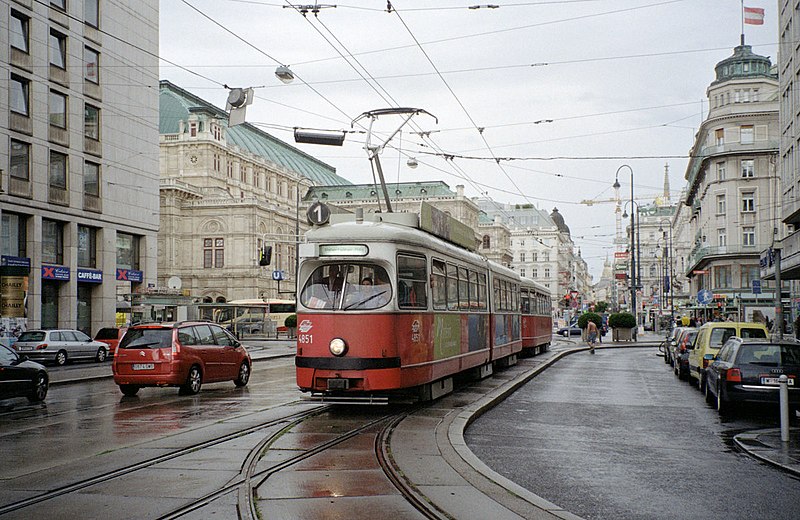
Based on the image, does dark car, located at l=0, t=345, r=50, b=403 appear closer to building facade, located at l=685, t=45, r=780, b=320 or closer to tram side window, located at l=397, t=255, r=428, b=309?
tram side window, located at l=397, t=255, r=428, b=309

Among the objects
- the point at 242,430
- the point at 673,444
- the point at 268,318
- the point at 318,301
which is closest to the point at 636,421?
the point at 673,444

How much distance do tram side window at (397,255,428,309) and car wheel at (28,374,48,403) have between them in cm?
852

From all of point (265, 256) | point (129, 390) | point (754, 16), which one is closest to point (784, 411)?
point (129, 390)

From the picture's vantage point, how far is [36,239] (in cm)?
3806

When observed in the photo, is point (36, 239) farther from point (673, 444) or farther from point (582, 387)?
point (673, 444)

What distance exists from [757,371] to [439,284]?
19.1 feet

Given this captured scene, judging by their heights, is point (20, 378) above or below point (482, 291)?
below

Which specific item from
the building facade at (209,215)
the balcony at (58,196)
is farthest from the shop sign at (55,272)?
the building facade at (209,215)

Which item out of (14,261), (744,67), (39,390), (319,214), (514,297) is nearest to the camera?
(319,214)

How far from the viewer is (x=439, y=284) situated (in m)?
15.7

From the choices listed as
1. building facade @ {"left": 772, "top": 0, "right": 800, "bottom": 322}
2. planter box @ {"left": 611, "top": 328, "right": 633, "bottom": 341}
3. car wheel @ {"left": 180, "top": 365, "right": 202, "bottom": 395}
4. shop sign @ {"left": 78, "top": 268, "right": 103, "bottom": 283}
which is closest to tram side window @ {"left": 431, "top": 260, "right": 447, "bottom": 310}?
car wheel @ {"left": 180, "top": 365, "right": 202, "bottom": 395}

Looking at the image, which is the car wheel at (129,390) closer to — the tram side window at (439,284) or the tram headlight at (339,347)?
the tram headlight at (339,347)

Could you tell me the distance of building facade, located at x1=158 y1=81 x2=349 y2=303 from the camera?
87125mm

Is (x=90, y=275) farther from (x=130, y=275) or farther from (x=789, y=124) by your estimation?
(x=789, y=124)
